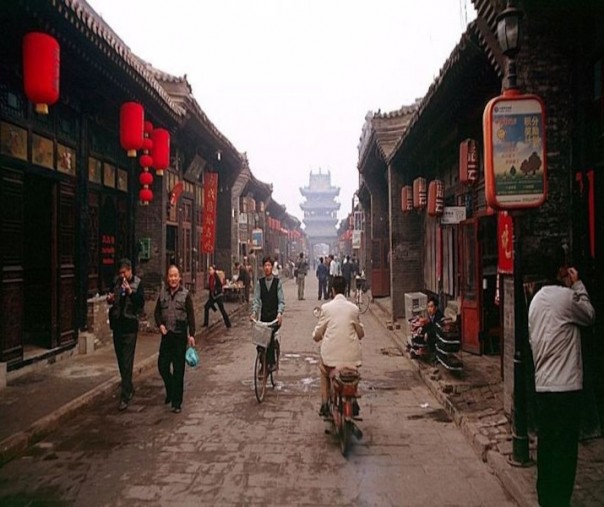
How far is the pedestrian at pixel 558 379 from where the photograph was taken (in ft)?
12.7

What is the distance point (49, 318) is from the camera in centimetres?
900

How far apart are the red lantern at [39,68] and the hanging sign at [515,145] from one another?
473cm

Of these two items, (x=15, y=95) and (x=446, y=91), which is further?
(x=446, y=91)

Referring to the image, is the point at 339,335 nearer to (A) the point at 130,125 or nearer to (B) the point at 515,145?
(B) the point at 515,145

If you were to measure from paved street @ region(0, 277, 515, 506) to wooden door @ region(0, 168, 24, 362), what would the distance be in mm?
1802

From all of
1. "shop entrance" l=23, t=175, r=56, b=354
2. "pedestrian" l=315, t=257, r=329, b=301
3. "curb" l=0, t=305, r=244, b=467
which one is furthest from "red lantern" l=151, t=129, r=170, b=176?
"pedestrian" l=315, t=257, r=329, b=301

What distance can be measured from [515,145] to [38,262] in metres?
7.64

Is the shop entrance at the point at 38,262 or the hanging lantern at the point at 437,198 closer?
the shop entrance at the point at 38,262

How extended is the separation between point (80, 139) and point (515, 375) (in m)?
8.20

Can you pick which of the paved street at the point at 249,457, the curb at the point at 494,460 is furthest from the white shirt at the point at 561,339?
the paved street at the point at 249,457

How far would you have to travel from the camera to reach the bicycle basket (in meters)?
7.16

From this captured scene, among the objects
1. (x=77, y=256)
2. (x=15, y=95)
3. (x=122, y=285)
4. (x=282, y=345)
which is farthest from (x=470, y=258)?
(x=15, y=95)

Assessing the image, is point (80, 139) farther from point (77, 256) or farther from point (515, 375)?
point (515, 375)

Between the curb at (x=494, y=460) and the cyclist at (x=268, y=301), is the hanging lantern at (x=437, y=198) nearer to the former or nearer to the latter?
the curb at (x=494, y=460)
